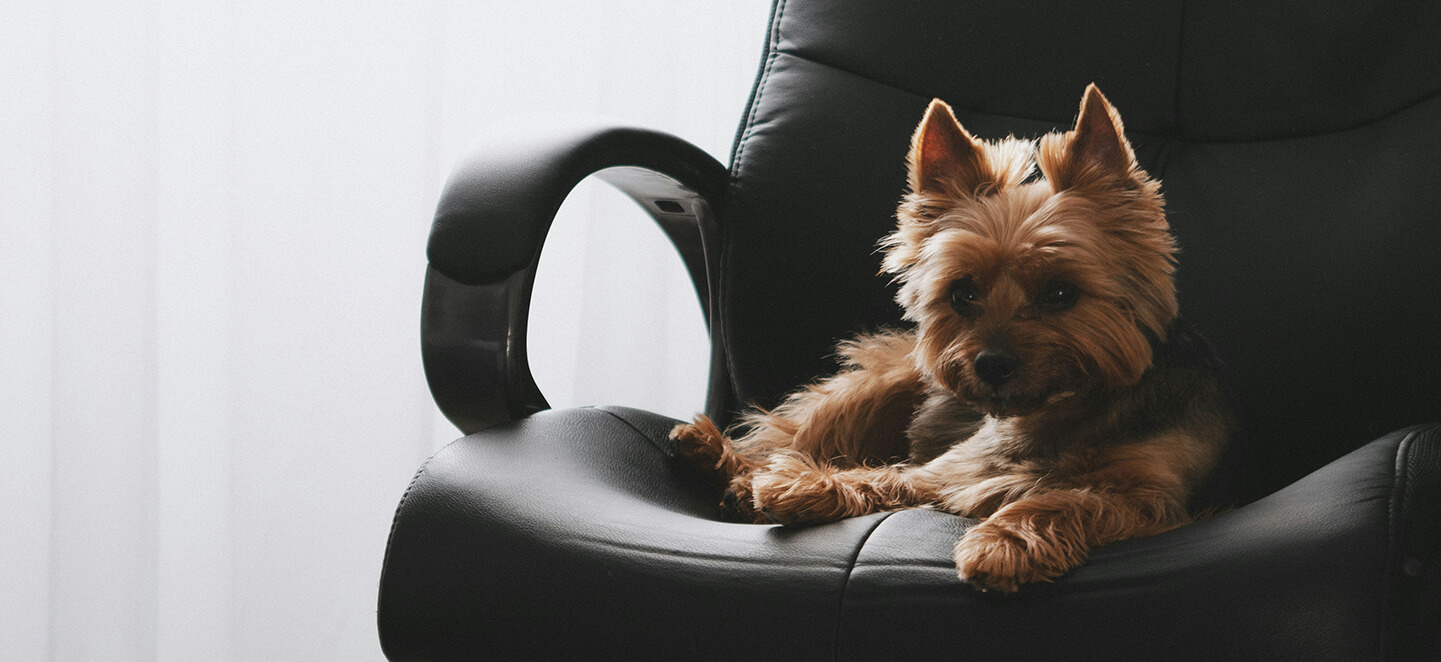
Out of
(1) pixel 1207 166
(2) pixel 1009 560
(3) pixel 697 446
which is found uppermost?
(1) pixel 1207 166

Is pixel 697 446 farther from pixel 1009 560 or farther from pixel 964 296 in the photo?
pixel 1009 560

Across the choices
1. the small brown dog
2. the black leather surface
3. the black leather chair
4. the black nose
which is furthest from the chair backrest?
the black leather surface

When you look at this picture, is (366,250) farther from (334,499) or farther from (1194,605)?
(1194,605)

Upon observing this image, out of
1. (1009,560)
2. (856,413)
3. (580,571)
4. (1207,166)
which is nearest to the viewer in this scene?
(1009,560)

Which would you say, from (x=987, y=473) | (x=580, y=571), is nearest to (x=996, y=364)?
(x=987, y=473)

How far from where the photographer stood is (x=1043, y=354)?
1186mm

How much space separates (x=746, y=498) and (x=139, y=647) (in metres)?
1.63

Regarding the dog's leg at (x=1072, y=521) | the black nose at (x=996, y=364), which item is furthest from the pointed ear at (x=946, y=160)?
the dog's leg at (x=1072, y=521)

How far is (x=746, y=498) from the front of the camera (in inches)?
48.3

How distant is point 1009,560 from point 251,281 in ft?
6.02

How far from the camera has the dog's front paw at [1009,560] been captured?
85 cm

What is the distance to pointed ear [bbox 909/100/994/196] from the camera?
1344mm

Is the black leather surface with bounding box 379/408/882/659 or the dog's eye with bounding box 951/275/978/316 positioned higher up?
the dog's eye with bounding box 951/275/978/316

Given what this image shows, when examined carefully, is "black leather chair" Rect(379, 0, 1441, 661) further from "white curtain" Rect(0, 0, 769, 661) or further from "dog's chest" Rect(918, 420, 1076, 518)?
"white curtain" Rect(0, 0, 769, 661)
